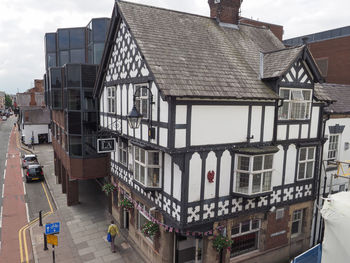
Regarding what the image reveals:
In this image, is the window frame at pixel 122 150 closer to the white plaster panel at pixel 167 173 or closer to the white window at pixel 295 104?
the white plaster panel at pixel 167 173

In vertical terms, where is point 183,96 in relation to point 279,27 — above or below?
below

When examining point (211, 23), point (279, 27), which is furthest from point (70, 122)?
point (279, 27)

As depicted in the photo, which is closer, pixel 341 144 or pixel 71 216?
pixel 341 144

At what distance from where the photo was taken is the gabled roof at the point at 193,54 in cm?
939

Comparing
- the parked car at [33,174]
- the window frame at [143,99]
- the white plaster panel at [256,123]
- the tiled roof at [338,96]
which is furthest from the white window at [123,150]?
the parked car at [33,174]

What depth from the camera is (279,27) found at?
28984mm

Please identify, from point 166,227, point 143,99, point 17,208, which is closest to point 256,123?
point 143,99

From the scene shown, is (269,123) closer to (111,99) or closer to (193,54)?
(193,54)

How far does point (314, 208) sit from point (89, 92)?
1450cm

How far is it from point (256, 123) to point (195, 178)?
3395mm

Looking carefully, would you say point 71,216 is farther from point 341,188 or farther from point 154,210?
point 341,188

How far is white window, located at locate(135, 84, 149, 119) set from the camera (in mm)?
10466

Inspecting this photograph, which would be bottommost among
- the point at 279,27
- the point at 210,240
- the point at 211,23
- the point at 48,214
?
the point at 48,214

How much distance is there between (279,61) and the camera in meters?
11.1
